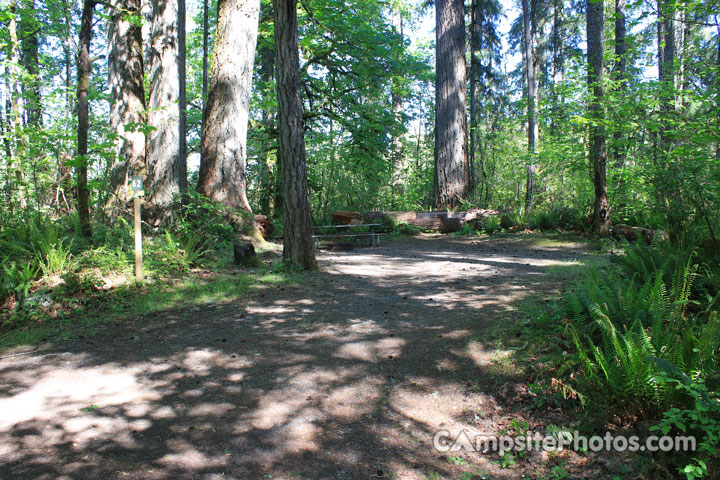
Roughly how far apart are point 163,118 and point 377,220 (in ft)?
25.1

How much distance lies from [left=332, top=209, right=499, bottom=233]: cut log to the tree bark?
5.17 meters

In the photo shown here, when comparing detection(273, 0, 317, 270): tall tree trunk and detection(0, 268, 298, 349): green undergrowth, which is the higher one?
detection(273, 0, 317, 270): tall tree trunk

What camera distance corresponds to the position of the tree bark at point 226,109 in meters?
11.1

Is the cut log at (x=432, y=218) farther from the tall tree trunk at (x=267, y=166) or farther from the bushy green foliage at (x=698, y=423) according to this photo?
the bushy green foliage at (x=698, y=423)

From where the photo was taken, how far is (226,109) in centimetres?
1117

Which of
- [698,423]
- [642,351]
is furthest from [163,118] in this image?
[698,423]

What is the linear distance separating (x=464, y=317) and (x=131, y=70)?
9696mm

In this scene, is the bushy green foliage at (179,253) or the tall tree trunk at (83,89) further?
the bushy green foliage at (179,253)

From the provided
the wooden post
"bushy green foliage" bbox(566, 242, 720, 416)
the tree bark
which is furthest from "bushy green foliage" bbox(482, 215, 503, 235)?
the wooden post

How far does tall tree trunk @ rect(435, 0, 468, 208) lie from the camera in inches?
651

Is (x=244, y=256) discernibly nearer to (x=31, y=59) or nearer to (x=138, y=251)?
(x=138, y=251)

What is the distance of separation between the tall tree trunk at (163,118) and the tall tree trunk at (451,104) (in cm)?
954

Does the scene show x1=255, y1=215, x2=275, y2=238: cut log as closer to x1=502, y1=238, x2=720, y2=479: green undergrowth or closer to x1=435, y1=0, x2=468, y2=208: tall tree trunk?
x1=435, y1=0, x2=468, y2=208: tall tree trunk

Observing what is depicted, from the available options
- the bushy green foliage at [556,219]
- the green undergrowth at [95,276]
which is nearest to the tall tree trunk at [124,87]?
the green undergrowth at [95,276]
